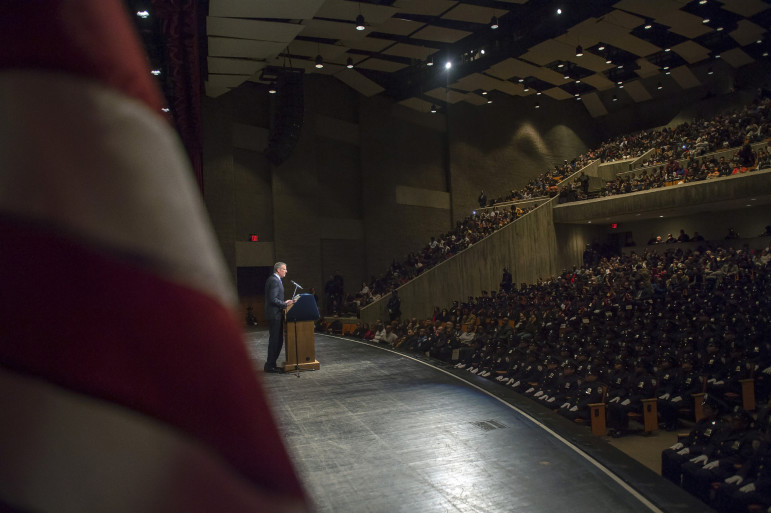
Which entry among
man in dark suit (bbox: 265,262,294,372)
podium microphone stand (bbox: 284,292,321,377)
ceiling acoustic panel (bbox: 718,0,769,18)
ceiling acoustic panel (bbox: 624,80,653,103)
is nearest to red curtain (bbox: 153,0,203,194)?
man in dark suit (bbox: 265,262,294,372)

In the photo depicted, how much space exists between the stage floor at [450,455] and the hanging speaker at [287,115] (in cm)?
1333

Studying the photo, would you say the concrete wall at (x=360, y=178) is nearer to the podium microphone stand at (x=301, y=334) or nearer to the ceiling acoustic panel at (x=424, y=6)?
the ceiling acoustic panel at (x=424, y=6)

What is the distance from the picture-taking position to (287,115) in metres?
19.9

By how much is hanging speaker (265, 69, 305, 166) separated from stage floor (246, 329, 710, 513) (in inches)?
525

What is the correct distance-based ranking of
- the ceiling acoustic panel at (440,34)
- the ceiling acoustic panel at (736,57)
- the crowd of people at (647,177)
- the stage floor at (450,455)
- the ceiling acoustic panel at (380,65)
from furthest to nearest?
1. the ceiling acoustic panel at (736,57)
2. the ceiling acoustic panel at (380,65)
3. the crowd of people at (647,177)
4. the ceiling acoustic panel at (440,34)
5. the stage floor at (450,455)

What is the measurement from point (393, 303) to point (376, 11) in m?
9.54

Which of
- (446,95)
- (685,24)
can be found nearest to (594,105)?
(685,24)

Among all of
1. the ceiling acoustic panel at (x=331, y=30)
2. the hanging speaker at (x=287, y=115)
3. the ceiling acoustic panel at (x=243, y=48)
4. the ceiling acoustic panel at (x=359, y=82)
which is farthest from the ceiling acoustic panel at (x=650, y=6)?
the ceiling acoustic panel at (x=243, y=48)

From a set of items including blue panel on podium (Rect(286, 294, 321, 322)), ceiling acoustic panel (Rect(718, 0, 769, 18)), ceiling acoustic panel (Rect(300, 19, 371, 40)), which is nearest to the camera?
blue panel on podium (Rect(286, 294, 321, 322))

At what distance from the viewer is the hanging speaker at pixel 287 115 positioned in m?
19.0

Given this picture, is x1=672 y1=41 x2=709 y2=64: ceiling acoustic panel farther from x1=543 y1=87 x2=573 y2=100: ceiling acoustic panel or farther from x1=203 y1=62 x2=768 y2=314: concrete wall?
x1=543 y1=87 x2=573 y2=100: ceiling acoustic panel

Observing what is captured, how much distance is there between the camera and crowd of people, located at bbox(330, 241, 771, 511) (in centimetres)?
834

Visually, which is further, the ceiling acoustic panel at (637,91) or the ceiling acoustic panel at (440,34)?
the ceiling acoustic panel at (637,91)

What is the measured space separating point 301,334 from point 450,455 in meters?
4.69
